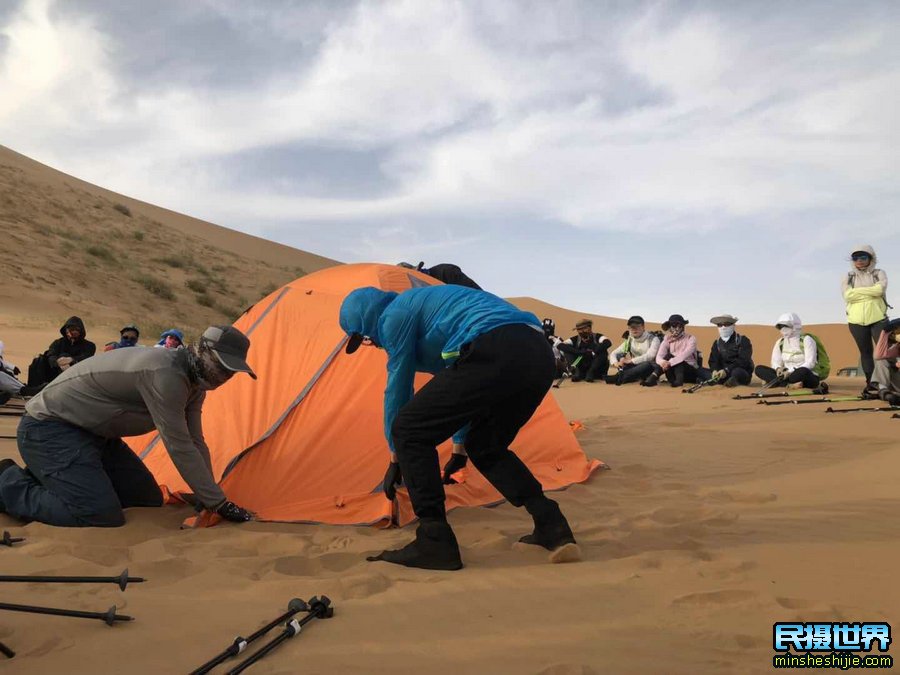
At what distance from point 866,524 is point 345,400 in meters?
3.29

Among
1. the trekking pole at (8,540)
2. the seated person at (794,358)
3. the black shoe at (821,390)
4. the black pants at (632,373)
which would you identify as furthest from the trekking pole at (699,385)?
the trekking pole at (8,540)

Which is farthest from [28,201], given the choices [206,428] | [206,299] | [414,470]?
[414,470]

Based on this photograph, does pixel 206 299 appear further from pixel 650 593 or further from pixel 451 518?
pixel 650 593

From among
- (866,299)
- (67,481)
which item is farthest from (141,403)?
(866,299)

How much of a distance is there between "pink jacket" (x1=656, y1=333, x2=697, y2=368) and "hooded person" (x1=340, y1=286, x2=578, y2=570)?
33.0 ft

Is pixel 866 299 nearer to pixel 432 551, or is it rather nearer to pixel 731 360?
pixel 731 360

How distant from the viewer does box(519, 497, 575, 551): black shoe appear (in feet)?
11.6

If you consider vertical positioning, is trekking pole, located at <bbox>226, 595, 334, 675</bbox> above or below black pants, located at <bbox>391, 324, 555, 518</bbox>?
below

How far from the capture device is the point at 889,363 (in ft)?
29.2

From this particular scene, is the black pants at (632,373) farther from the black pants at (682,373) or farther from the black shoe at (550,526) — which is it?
the black shoe at (550,526)

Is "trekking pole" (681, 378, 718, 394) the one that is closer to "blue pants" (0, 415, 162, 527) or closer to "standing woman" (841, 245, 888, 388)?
"standing woman" (841, 245, 888, 388)

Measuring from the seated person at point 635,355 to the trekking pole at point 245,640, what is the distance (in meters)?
11.8

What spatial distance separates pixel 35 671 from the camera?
2.26 m

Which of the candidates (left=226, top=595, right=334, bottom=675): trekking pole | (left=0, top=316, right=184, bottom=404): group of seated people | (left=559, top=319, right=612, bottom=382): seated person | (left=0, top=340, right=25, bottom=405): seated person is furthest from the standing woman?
(left=0, top=340, right=25, bottom=405): seated person
